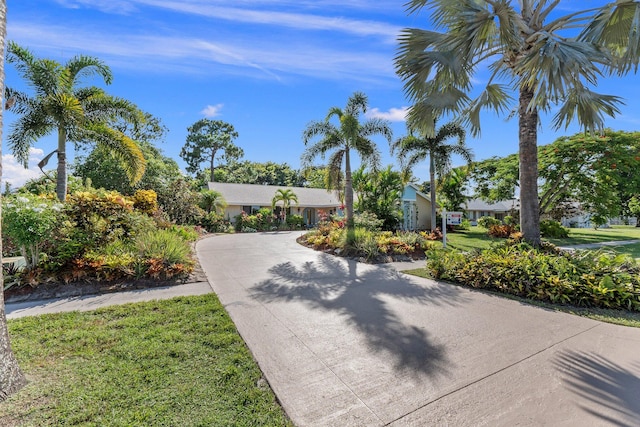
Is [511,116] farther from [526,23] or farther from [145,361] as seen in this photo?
[145,361]

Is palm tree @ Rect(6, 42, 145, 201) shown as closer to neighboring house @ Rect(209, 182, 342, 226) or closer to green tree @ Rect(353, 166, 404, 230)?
green tree @ Rect(353, 166, 404, 230)

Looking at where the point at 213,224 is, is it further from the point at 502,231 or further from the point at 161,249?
the point at 502,231

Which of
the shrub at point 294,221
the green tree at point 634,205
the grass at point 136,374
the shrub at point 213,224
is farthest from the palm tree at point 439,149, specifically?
the green tree at point 634,205

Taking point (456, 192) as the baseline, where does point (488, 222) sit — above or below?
below

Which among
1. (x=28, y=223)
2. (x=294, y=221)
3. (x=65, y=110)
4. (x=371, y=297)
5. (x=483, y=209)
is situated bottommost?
(x=371, y=297)

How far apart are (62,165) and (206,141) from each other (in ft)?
105

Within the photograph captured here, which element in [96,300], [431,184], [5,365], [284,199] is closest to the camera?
[5,365]

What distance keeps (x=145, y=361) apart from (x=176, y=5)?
7.09 m

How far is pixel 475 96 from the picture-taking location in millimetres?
8586

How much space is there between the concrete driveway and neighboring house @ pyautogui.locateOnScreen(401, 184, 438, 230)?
631 inches

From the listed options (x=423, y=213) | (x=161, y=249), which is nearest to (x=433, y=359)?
(x=161, y=249)

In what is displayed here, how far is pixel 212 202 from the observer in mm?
21578

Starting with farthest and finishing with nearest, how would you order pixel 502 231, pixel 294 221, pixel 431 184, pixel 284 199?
pixel 294 221 → pixel 284 199 → pixel 502 231 → pixel 431 184

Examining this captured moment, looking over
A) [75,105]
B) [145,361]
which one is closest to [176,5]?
[75,105]
